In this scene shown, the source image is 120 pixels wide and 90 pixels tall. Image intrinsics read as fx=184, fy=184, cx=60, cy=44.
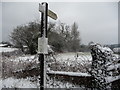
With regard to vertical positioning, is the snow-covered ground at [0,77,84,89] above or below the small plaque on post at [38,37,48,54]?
below

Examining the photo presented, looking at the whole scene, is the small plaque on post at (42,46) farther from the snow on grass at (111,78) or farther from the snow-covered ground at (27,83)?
the snow-covered ground at (27,83)

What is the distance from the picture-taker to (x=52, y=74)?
12.1ft

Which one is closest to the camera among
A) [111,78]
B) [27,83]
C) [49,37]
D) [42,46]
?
[42,46]

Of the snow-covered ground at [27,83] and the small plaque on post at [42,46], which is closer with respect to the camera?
the small plaque on post at [42,46]

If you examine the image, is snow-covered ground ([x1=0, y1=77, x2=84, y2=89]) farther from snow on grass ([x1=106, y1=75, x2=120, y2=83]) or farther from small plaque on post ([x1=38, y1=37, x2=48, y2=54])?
small plaque on post ([x1=38, y1=37, x2=48, y2=54])

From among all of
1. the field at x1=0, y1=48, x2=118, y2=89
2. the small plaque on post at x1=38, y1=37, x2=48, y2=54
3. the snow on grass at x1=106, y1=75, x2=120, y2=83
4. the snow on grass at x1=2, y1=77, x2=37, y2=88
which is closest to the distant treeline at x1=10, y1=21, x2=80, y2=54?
the field at x1=0, y1=48, x2=118, y2=89

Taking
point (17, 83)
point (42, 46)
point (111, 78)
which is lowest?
point (17, 83)

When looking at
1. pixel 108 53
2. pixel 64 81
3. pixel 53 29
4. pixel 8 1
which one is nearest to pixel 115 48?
pixel 108 53

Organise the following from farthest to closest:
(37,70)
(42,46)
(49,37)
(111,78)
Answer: (49,37) < (37,70) < (111,78) < (42,46)

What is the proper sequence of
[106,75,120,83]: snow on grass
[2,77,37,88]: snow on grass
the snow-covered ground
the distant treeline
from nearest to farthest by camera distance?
1. [106,75,120,83]: snow on grass
2. the snow-covered ground
3. [2,77,37,88]: snow on grass
4. the distant treeline

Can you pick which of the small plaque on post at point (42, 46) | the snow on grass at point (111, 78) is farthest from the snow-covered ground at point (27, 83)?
the small plaque on post at point (42, 46)

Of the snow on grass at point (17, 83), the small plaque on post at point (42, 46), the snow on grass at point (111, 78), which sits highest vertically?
the small plaque on post at point (42, 46)

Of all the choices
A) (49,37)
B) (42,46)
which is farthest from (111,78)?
(49,37)

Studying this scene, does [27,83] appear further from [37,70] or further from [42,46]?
[42,46]
